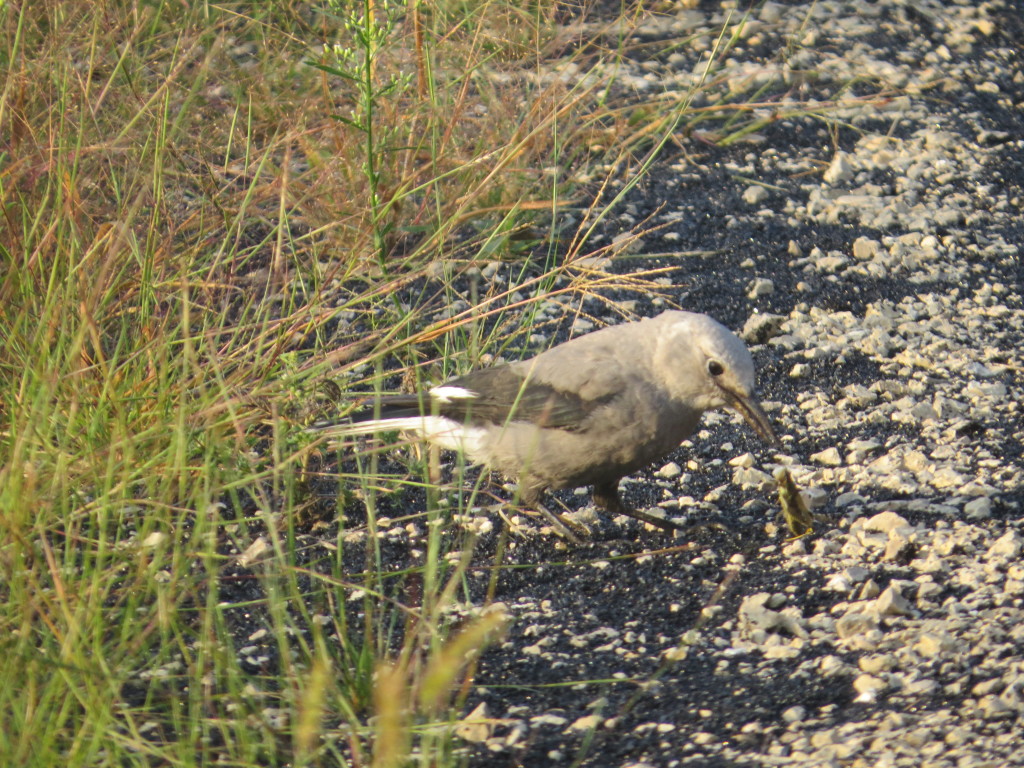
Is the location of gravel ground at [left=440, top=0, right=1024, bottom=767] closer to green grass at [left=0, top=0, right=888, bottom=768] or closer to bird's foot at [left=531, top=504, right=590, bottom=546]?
bird's foot at [left=531, top=504, right=590, bottom=546]

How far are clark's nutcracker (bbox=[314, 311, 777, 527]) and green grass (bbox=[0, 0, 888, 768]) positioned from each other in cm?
17

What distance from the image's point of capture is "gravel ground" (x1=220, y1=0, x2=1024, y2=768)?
8.93 ft

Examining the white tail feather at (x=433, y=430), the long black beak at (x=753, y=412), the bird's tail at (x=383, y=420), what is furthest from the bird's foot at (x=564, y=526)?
the long black beak at (x=753, y=412)

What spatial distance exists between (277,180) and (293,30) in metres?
2.00

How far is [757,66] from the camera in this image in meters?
6.26

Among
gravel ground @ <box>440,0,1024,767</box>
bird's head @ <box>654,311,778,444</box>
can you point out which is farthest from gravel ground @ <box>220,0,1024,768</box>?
bird's head @ <box>654,311,778,444</box>

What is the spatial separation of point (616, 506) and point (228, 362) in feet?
3.71

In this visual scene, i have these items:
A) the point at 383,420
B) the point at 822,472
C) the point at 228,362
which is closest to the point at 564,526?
the point at 383,420

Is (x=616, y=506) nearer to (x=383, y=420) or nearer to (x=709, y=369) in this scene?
(x=709, y=369)

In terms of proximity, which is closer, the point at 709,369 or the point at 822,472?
the point at 709,369

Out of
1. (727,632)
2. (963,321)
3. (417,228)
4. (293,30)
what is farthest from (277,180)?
(963,321)

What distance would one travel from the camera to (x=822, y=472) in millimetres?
3832

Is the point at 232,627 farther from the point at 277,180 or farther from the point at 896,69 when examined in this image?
the point at 896,69

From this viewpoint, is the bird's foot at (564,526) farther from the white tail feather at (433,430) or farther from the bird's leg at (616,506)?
the white tail feather at (433,430)
